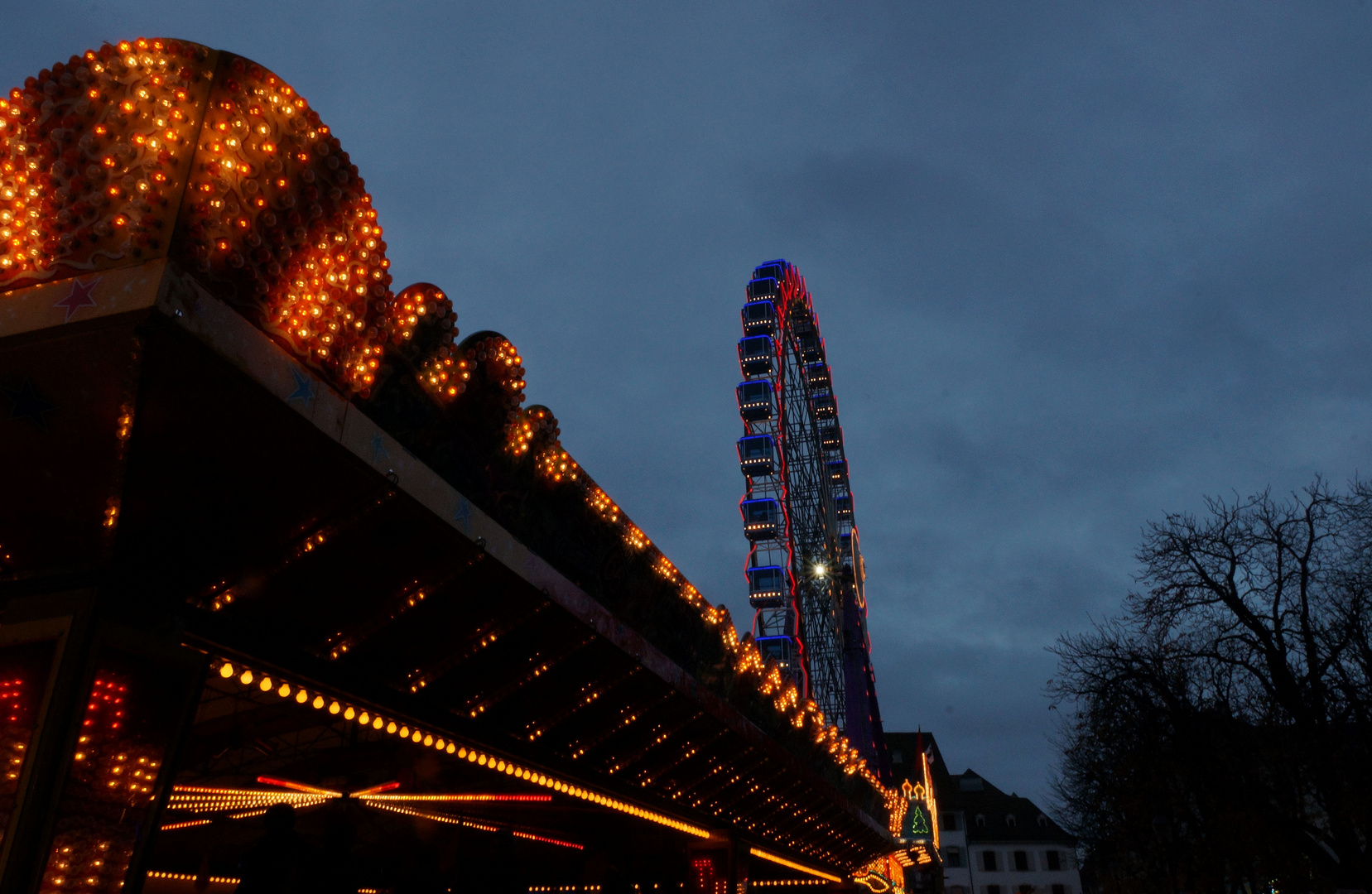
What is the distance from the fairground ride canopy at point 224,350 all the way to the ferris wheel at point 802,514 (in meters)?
19.8

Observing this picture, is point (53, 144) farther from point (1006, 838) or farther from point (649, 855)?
point (1006, 838)

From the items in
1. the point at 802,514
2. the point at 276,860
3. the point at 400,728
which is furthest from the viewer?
the point at 802,514

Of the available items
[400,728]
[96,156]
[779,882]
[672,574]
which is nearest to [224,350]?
A: [96,156]

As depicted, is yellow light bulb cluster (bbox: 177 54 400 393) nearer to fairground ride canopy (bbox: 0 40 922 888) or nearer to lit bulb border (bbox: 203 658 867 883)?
fairground ride canopy (bbox: 0 40 922 888)

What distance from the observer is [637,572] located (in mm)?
8383

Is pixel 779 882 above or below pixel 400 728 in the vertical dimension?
below

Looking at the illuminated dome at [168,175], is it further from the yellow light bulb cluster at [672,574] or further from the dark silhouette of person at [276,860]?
the dark silhouette of person at [276,860]

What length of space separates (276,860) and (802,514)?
2798 cm

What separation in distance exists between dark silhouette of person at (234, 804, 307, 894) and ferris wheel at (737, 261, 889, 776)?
20.1 metres

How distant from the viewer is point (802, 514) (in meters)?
32.4

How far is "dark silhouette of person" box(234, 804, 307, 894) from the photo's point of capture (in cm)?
512

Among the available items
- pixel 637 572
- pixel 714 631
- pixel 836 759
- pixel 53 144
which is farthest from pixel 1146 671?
pixel 53 144

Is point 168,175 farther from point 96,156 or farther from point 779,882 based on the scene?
point 779,882

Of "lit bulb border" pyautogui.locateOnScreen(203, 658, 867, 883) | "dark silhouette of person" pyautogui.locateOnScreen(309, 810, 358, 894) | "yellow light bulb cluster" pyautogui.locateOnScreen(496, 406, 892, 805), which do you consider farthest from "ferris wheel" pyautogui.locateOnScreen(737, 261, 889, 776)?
"dark silhouette of person" pyautogui.locateOnScreen(309, 810, 358, 894)
